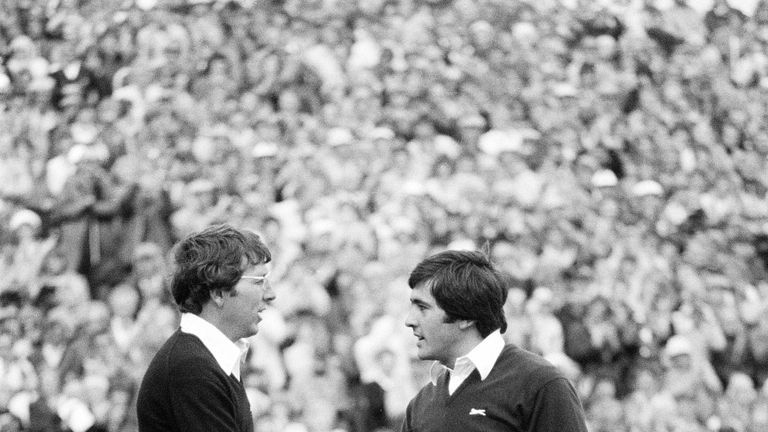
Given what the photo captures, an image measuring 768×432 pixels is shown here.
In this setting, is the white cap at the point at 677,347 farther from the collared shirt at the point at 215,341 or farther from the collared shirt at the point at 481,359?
the collared shirt at the point at 215,341

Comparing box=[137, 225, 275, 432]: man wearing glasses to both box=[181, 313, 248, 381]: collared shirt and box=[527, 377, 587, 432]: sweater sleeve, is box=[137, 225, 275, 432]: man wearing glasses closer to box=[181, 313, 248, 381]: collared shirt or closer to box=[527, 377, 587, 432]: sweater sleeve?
box=[181, 313, 248, 381]: collared shirt

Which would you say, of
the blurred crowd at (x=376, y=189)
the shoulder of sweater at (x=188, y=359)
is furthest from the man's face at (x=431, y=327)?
the blurred crowd at (x=376, y=189)

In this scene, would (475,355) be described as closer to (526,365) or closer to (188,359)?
(526,365)

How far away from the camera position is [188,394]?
9.56 feet

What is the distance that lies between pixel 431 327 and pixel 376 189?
6.89 meters

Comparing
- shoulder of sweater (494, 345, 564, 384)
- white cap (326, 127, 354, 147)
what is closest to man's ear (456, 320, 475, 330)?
shoulder of sweater (494, 345, 564, 384)

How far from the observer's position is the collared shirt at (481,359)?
3121mm

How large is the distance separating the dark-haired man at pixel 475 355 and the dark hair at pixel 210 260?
0.40 metres

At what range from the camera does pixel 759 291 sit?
10578 millimetres

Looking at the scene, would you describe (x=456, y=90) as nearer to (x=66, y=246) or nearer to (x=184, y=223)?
(x=184, y=223)

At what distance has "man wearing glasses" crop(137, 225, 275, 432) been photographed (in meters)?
2.92

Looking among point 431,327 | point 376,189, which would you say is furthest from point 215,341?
point 376,189

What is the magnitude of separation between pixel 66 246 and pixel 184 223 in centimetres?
80

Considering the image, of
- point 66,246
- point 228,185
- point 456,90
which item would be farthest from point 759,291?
point 66,246
